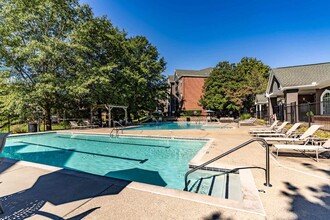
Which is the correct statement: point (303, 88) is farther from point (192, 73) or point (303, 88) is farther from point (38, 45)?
point (192, 73)

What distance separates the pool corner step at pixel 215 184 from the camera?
3.74 meters

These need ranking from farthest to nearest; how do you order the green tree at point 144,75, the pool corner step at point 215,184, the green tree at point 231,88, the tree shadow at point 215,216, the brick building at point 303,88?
1. the green tree at point 231,88
2. the green tree at point 144,75
3. the brick building at point 303,88
4. the pool corner step at point 215,184
5. the tree shadow at point 215,216

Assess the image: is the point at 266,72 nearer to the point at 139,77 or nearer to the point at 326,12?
the point at 326,12

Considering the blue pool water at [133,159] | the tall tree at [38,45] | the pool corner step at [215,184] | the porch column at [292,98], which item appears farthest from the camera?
the tall tree at [38,45]

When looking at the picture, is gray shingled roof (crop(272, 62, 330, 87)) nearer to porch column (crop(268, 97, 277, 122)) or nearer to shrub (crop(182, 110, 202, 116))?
porch column (crop(268, 97, 277, 122))

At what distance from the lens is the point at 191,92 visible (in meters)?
35.8

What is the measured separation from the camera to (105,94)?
19625 millimetres

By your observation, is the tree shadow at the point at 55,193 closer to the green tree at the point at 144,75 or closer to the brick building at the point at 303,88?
the brick building at the point at 303,88

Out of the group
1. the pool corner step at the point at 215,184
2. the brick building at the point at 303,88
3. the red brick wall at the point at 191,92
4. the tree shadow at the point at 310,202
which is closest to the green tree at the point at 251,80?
the red brick wall at the point at 191,92

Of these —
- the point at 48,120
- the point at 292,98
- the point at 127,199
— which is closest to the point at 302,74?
the point at 292,98

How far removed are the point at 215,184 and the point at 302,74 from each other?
50.6 feet

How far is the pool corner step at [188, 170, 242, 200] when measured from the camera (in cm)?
374

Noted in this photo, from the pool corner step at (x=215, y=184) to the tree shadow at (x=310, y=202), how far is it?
0.92 metres

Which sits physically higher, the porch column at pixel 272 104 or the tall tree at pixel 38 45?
the tall tree at pixel 38 45
